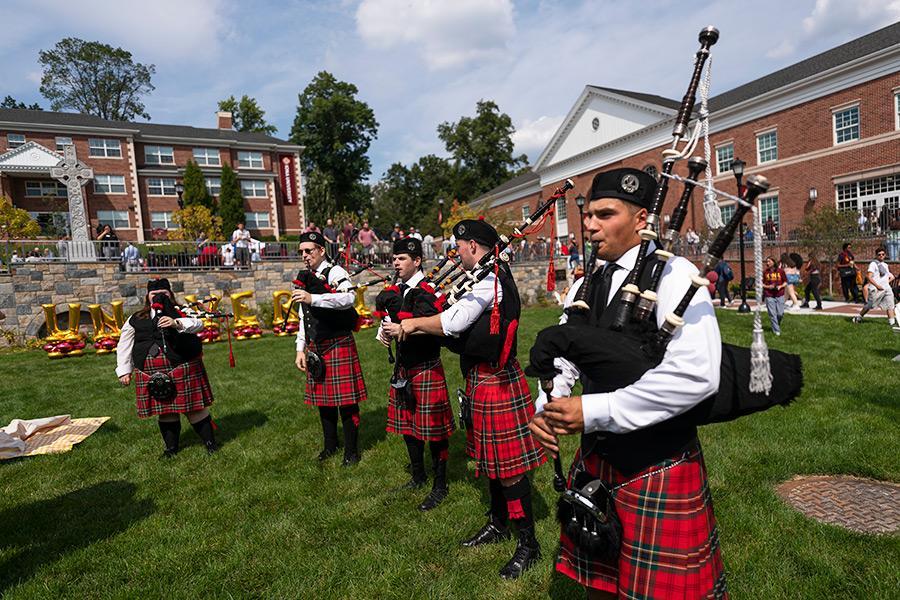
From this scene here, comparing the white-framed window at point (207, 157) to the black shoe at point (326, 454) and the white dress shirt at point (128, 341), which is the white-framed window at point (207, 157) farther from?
the black shoe at point (326, 454)

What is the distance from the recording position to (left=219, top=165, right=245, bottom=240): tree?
3725 cm

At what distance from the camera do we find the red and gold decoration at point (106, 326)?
44.8 feet

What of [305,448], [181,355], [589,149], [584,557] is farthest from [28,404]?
[589,149]

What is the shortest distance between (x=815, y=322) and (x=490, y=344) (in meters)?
12.5

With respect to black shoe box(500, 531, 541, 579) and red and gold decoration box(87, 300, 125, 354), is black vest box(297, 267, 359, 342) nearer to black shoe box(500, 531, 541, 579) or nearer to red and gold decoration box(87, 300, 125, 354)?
black shoe box(500, 531, 541, 579)

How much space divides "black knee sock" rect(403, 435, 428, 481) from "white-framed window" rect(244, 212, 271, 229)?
39107mm

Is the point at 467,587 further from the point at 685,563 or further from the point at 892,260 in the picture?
the point at 892,260

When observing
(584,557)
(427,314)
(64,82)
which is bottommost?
(584,557)

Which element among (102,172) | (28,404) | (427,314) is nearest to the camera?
(427,314)

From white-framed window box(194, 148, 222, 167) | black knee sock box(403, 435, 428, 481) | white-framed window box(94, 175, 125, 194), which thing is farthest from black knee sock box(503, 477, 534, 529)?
white-framed window box(194, 148, 222, 167)

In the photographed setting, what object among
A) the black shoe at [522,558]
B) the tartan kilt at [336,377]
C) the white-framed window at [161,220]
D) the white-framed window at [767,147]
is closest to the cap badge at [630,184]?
the black shoe at [522,558]

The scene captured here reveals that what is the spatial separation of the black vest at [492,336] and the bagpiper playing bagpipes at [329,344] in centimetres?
205

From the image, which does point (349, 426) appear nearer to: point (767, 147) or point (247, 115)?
point (767, 147)

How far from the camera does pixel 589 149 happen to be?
36781 mm
